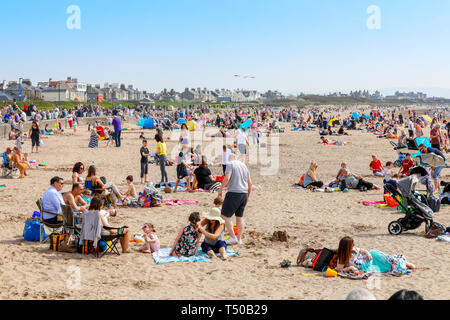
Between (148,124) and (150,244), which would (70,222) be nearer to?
(150,244)

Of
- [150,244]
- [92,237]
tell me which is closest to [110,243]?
[92,237]

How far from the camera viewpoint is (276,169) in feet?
60.3

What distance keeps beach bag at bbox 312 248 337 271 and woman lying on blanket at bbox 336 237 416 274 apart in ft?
0.62

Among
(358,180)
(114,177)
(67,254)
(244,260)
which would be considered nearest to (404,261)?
(244,260)

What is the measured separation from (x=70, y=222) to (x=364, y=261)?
4.64 m

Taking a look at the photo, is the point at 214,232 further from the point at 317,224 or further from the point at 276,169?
the point at 276,169

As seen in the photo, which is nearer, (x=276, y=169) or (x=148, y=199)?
(x=148, y=199)

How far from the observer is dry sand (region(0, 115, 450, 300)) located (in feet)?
20.3

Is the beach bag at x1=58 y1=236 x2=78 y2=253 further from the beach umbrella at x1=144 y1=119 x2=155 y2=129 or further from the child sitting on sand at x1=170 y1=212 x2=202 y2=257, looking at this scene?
the beach umbrella at x1=144 y1=119 x2=155 y2=129

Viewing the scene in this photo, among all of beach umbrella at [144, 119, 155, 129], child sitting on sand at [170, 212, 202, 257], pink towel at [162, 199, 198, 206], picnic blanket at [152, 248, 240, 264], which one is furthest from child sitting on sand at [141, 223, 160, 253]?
beach umbrella at [144, 119, 155, 129]
